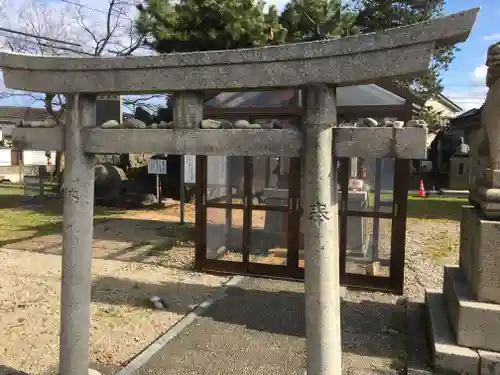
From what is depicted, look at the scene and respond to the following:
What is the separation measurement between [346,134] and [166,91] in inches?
56.6

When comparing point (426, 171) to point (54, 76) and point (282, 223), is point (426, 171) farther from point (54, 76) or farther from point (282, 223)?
point (54, 76)

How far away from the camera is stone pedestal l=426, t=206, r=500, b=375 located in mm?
3902

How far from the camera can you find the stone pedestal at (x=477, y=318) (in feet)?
12.8

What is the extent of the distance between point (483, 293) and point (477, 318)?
0.84 ft

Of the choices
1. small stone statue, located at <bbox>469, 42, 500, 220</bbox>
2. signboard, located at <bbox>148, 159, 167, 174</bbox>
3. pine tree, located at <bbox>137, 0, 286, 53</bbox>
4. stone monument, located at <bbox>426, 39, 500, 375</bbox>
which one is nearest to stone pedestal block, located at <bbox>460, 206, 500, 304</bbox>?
stone monument, located at <bbox>426, 39, 500, 375</bbox>

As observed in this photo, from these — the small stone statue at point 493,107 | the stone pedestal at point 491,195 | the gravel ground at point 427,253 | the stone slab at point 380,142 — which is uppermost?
the small stone statue at point 493,107

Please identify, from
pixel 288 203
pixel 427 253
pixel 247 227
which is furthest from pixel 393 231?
pixel 427 253

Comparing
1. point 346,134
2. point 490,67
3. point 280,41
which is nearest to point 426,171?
point 280,41

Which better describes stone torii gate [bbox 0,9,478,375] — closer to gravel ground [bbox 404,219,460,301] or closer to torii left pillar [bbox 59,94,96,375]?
torii left pillar [bbox 59,94,96,375]

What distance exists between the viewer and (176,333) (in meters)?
5.20

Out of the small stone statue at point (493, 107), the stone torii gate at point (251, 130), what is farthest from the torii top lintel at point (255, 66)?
the small stone statue at point (493, 107)

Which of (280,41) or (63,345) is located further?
(280,41)

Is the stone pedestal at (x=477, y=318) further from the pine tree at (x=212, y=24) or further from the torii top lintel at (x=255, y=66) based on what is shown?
the pine tree at (x=212, y=24)

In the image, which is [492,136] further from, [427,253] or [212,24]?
[212,24]
